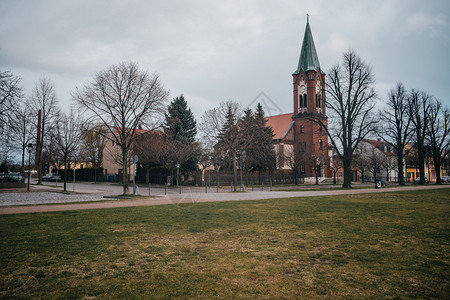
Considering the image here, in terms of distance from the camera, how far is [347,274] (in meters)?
4.65

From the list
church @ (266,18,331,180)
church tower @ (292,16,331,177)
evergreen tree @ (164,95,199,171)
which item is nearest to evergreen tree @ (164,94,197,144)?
evergreen tree @ (164,95,199,171)

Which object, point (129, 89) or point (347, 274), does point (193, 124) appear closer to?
point (129, 89)

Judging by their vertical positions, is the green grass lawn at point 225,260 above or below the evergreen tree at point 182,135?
below

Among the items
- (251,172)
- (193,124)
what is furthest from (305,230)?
(251,172)

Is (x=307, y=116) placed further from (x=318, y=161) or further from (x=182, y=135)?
(x=182, y=135)

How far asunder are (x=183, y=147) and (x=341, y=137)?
21.5 metres

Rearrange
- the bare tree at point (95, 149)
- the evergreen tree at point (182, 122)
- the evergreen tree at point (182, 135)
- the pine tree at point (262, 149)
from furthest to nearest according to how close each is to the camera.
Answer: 1. the bare tree at point (95, 149)
2. the pine tree at point (262, 149)
3. the evergreen tree at point (182, 122)
4. the evergreen tree at point (182, 135)

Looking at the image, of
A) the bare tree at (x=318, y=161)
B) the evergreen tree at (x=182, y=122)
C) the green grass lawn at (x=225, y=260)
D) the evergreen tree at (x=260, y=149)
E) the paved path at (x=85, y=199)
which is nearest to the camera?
the green grass lawn at (x=225, y=260)

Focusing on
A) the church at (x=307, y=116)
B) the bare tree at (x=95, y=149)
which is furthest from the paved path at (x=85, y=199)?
the bare tree at (x=95, y=149)

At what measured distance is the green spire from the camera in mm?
64812

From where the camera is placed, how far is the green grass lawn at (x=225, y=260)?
4.05 metres

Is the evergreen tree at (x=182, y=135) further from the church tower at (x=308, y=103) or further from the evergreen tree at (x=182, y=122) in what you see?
the church tower at (x=308, y=103)

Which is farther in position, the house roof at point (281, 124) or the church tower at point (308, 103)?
the house roof at point (281, 124)

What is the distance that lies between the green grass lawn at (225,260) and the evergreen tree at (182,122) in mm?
38331
